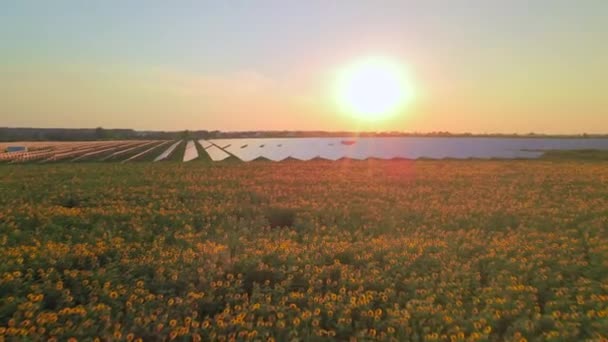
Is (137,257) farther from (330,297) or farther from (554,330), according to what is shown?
(554,330)

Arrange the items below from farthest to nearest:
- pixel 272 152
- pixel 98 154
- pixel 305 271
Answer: pixel 272 152 → pixel 98 154 → pixel 305 271

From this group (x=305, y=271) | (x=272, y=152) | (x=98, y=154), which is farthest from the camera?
(x=272, y=152)

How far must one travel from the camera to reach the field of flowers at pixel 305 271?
12.8 feet

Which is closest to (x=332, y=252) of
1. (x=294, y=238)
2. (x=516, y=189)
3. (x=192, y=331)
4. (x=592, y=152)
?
(x=294, y=238)

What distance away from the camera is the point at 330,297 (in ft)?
14.8

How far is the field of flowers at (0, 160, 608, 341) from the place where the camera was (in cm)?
390

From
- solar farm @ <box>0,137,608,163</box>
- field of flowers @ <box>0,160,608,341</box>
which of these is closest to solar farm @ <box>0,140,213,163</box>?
solar farm @ <box>0,137,608,163</box>

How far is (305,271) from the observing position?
536 centimetres

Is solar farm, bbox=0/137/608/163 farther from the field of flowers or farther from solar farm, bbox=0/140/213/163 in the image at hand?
the field of flowers

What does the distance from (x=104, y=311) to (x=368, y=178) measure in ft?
44.8

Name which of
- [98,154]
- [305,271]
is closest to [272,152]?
[98,154]

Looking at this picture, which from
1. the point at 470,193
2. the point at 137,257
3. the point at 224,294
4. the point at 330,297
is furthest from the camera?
the point at 470,193

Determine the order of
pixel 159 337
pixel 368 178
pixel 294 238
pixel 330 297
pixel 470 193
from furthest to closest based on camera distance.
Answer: pixel 368 178
pixel 470 193
pixel 294 238
pixel 330 297
pixel 159 337

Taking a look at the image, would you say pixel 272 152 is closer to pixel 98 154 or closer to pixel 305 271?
pixel 98 154
